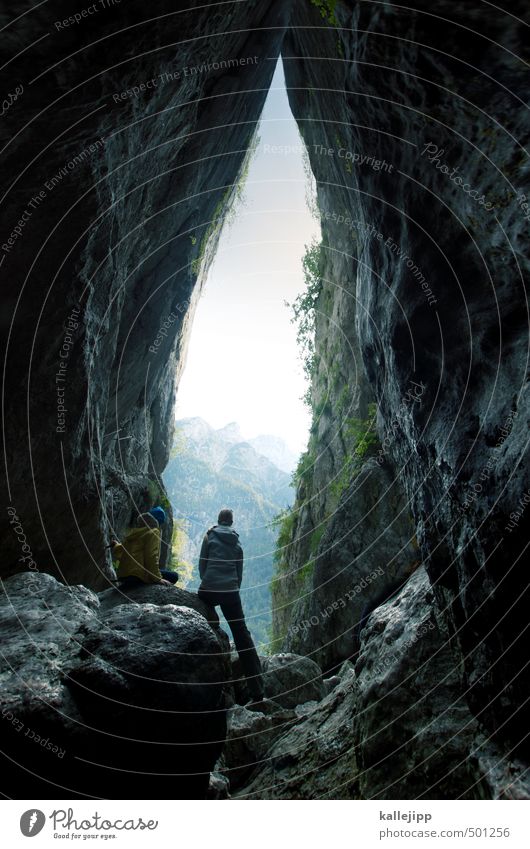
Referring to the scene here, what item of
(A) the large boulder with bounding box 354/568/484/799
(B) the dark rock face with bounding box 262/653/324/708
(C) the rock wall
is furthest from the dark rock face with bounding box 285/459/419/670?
(A) the large boulder with bounding box 354/568/484/799

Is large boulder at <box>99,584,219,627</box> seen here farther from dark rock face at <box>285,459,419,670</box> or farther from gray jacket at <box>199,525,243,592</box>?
dark rock face at <box>285,459,419,670</box>

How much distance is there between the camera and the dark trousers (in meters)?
8.09

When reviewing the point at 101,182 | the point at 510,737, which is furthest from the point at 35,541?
the point at 510,737

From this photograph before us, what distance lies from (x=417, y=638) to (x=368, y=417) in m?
9.72

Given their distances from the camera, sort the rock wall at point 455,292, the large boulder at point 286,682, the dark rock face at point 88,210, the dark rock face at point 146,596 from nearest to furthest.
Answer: the rock wall at point 455,292
the dark rock face at point 88,210
the dark rock face at point 146,596
the large boulder at point 286,682

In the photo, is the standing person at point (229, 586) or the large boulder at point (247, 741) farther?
the standing person at point (229, 586)

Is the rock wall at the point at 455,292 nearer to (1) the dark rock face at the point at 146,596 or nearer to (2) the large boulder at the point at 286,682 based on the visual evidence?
(1) the dark rock face at the point at 146,596

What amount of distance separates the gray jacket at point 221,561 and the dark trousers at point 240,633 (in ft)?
0.47

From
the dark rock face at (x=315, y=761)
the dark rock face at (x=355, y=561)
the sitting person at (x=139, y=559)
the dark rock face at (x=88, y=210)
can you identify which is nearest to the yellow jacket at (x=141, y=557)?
the sitting person at (x=139, y=559)

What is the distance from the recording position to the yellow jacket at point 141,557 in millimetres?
7016

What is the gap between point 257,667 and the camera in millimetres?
8578

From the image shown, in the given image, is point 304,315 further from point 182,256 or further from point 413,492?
point 413,492

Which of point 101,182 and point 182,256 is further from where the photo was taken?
point 182,256

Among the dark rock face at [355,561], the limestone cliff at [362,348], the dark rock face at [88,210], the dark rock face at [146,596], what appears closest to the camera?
the limestone cliff at [362,348]
